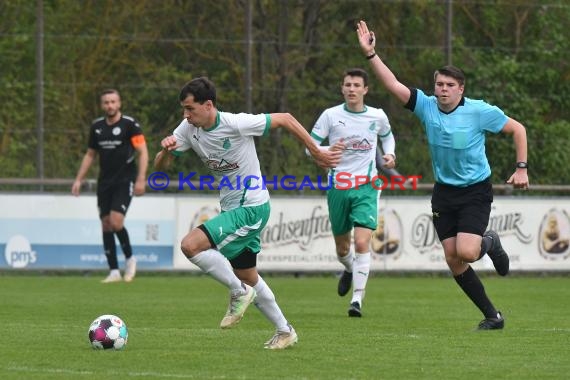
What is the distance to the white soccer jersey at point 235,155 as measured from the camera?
367 inches

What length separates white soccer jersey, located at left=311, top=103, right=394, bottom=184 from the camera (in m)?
13.4

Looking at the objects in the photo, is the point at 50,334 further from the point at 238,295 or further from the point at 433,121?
the point at 433,121

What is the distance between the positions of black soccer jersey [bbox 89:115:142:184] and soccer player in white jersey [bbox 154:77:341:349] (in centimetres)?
770

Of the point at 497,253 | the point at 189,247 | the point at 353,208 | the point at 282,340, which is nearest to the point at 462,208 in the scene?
the point at 497,253

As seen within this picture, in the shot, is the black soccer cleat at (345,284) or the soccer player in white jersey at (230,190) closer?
the soccer player in white jersey at (230,190)

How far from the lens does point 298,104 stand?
2083 cm

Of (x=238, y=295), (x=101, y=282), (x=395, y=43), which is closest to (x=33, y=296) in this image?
(x=101, y=282)

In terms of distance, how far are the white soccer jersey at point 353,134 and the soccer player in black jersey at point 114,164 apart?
4.04 meters

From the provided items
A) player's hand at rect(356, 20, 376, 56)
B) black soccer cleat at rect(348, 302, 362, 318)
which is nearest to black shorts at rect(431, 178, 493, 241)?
player's hand at rect(356, 20, 376, 56)

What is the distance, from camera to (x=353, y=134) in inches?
530

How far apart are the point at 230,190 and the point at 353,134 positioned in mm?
4262

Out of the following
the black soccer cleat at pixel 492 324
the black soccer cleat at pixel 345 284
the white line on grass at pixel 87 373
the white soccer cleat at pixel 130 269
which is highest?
the white line on grass at pixel 87 373

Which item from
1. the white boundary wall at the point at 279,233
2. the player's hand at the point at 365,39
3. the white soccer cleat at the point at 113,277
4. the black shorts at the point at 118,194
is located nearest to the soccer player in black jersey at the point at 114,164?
the black shorts at the point at 118,194

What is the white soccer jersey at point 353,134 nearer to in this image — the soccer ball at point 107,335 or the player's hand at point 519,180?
the player's hand at point 519,180
